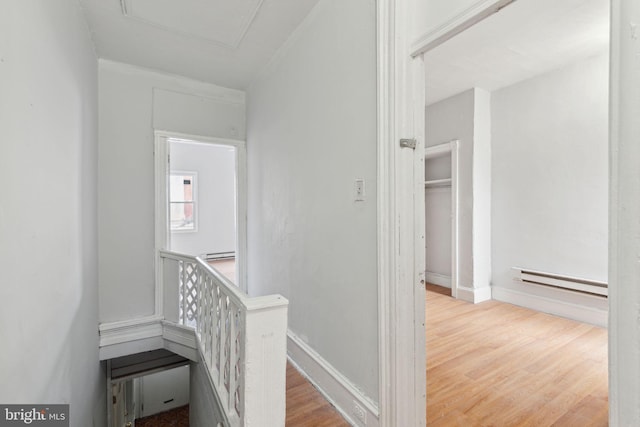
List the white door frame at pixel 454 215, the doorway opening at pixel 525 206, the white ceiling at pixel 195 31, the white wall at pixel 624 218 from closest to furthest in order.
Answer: the white wall at pixel 624 218 < the doorway opening at pixel 525 206 < the white ceiling at pixel 195 31 < the white door frame at pixel 454 215

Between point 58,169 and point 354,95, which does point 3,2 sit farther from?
point 354,95

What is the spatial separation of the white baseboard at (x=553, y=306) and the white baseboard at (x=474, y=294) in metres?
0.10

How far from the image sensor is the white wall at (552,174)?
287 cm

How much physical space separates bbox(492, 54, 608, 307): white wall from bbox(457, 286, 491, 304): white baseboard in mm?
161

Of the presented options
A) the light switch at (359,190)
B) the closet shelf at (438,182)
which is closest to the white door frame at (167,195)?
the light switch at (359,190)

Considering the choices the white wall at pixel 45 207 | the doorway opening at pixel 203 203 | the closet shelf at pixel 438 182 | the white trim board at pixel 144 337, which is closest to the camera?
the white wall at pixel 45 207

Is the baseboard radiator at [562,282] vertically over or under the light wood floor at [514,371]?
over

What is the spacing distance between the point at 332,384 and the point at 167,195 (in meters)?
2.56

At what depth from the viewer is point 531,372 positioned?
6.85 ft

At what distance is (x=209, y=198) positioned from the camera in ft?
23.3

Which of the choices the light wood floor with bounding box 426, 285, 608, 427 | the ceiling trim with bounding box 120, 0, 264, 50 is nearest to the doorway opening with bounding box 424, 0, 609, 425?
the light wood floor with bounding box 426, 285, 608, 427

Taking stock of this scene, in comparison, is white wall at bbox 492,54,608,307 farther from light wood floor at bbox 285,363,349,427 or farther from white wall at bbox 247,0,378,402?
light wood floor at bbox 285,363,349,427

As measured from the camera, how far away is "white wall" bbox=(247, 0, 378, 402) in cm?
163

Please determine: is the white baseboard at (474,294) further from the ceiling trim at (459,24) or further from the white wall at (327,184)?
the ceiling trim at (459,24)
